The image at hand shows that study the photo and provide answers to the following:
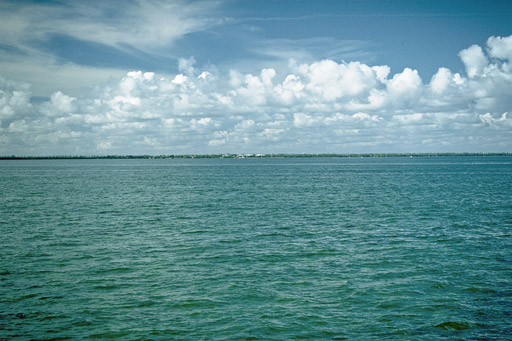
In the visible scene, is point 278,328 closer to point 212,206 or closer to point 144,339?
point 144,339

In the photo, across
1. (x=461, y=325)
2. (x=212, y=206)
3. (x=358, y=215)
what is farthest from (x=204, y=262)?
(x=212, y=206)

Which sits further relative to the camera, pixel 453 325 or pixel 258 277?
pixel 258 277

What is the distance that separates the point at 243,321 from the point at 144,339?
387 centimetres

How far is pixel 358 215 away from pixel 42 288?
32.3 meters

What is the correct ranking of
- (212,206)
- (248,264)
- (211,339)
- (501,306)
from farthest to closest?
(212,206)
(248,264)
(501,306)
(211,339)

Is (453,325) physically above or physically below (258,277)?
below

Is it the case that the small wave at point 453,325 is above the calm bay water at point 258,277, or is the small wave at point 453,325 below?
below

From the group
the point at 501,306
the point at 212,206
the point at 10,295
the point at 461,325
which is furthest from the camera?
the point at 212,206

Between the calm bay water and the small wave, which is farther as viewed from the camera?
the calm bay water

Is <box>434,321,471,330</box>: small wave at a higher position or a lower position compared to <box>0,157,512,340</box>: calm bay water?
lower

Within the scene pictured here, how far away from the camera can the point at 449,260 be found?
24.7 m

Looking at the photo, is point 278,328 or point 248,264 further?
point 248,264

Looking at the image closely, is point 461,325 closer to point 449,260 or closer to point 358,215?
point 449,260

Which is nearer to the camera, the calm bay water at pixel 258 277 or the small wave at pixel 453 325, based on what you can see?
the small wave at pixel 453 325
